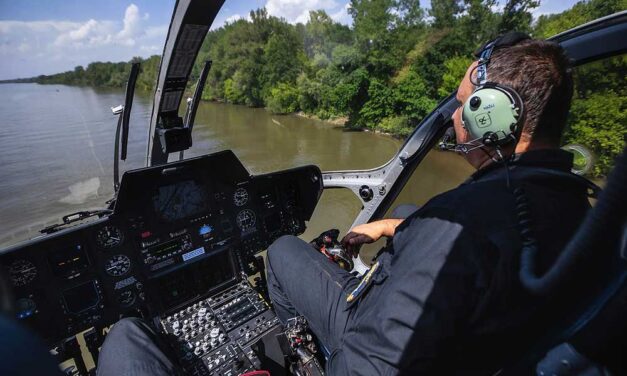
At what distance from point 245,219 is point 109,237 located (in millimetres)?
772

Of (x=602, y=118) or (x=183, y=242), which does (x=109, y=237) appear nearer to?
(x=183, y=242)

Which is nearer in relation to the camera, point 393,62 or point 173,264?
point 173,264

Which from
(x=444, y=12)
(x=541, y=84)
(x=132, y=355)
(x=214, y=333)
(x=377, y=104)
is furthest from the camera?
(x=444, y=12)

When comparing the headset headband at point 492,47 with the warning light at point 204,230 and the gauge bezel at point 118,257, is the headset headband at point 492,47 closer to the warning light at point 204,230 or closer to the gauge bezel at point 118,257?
the warning light at point 204,230

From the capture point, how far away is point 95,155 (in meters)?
9.25

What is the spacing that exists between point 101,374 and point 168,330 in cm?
59

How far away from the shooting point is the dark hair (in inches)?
35.0

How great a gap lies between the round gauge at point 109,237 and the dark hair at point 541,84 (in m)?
1.81

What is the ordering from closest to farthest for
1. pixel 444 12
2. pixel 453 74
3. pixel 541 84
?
1. pixel 541 84
2. pixel 453 74
3. pixel 444 12

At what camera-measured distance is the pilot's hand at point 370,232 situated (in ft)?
5.40

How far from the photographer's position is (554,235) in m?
0.73

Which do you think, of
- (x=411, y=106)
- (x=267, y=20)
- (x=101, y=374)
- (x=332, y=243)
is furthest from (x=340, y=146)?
(x=267, y=20)

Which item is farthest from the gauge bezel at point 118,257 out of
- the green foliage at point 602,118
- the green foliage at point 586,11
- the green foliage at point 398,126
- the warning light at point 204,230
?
the green foliage at point 398,126

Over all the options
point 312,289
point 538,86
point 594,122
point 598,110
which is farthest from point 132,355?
point 598,110
